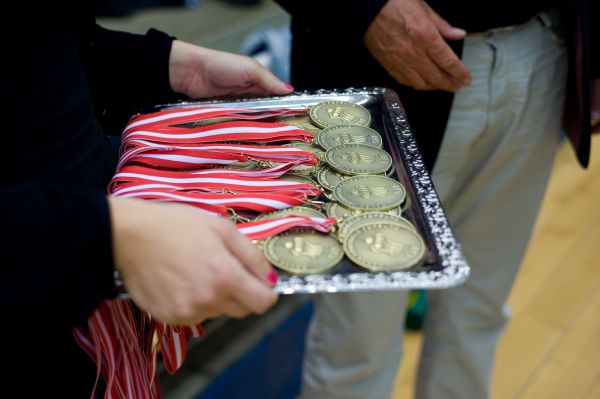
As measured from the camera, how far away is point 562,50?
1.17 metres

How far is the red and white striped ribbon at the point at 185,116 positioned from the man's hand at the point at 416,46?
0.86 feet

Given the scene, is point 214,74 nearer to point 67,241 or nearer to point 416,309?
point 67,241

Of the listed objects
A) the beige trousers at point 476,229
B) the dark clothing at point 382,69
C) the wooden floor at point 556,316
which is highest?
the dark clothing at point 382,69

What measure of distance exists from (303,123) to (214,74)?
14 cm

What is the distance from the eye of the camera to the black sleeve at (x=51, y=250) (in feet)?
1.62

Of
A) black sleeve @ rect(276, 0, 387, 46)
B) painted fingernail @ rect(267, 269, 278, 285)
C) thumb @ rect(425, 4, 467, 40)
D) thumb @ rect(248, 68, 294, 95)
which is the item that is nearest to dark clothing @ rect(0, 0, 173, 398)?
painted fingernail @ rect(267, 269, 278, 285)

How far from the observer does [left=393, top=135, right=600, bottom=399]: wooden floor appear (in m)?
1.55

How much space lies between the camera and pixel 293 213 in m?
0.66

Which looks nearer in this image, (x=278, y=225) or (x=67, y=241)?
(x=67, y=241)

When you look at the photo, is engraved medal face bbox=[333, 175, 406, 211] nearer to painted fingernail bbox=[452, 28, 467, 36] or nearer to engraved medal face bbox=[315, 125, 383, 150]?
engraved medal face bbox=[315, 125, 383, 150]

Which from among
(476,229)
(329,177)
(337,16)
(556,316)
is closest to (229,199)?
(329,177)

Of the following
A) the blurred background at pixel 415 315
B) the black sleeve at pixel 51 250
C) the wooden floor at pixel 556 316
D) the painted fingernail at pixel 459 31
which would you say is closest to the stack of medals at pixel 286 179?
the black sleeve at pixel 51 250

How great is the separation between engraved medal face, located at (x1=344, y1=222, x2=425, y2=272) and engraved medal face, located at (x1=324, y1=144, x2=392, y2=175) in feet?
0.32

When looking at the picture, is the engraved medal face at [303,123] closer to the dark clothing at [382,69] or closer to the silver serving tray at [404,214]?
the silver serving tray at [404,214]
